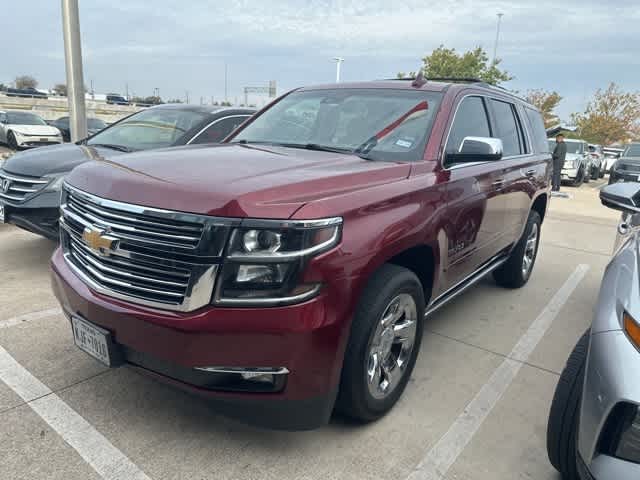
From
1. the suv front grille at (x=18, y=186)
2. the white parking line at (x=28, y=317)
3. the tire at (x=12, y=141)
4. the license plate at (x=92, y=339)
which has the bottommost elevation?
the tire at (x=12, y=141)

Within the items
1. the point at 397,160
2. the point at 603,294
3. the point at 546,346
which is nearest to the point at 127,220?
the point at 397,160

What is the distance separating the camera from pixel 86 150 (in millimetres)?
5398

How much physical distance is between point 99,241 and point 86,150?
3.64 meters

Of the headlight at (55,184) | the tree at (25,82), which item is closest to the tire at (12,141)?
the headlight at (55,184)

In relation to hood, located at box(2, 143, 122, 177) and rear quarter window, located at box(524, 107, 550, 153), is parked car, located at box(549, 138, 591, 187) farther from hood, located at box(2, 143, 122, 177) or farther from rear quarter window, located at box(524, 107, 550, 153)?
hood, located at box(2, 143, 122, 177)

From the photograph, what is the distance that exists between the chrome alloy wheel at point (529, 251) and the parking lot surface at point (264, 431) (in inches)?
47.1

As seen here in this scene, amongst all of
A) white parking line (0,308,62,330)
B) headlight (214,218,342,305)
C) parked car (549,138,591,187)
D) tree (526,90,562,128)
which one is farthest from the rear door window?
tree (526,90,562,128)

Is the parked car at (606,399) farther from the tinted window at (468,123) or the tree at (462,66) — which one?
the tree at (462,66)

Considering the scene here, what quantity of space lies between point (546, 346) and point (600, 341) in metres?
2.26

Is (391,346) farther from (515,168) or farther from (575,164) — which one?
(575,164)

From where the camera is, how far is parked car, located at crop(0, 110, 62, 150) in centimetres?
1591

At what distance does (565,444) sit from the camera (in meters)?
2.16

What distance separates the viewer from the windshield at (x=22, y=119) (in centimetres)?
1684

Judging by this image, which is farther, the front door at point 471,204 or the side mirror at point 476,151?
the front door at point 471,204
